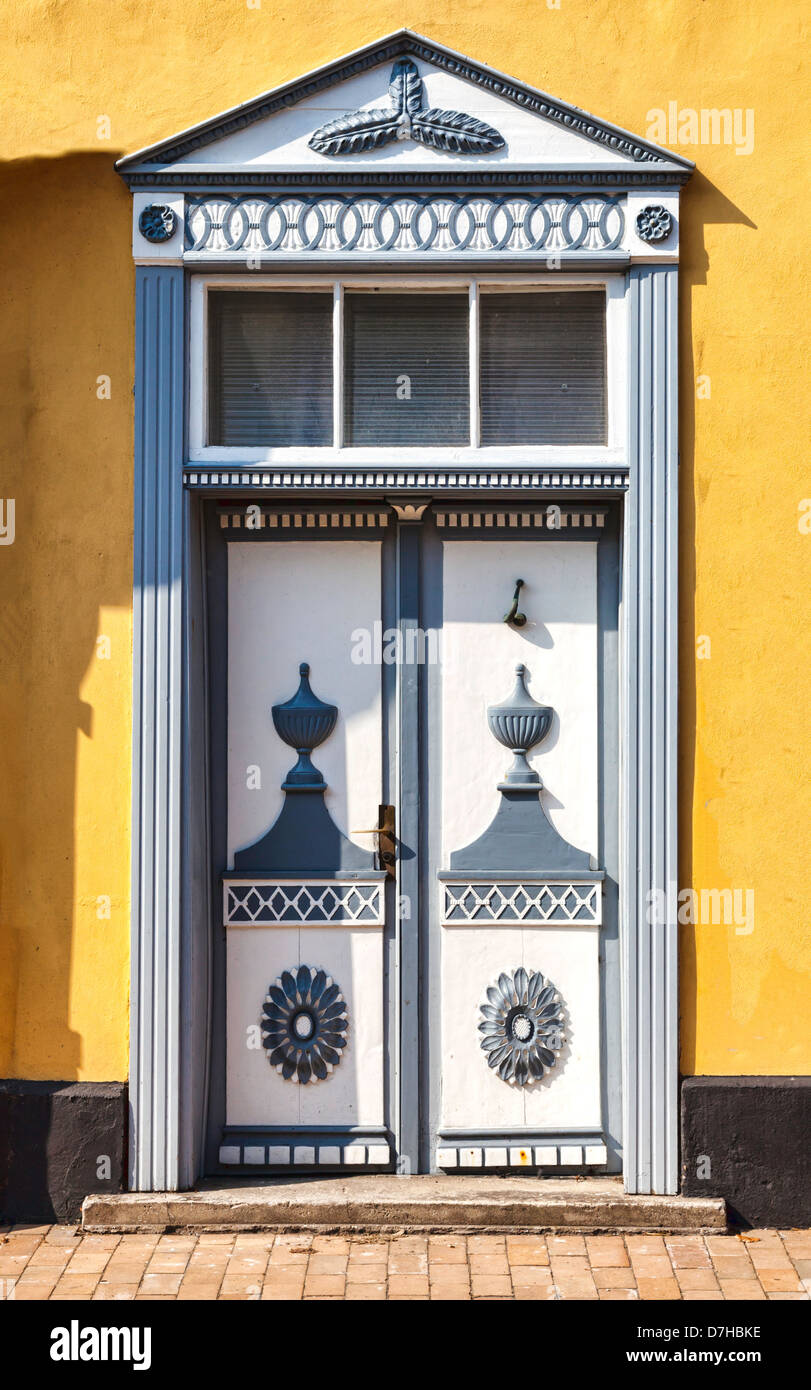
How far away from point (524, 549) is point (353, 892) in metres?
1.49

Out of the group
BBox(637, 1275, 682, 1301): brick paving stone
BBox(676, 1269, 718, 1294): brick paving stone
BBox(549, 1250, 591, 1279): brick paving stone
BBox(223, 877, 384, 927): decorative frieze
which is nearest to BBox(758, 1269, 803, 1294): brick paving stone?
BBox(676, 1269, 718, 1294): brick paving stone

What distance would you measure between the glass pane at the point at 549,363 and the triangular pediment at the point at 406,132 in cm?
47

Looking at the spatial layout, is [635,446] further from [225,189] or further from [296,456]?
[225,189]

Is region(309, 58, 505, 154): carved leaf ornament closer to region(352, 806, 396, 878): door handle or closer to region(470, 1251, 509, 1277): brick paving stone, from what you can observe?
region(352, 806, 396, 878): door handle

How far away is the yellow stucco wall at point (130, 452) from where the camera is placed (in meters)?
4.82

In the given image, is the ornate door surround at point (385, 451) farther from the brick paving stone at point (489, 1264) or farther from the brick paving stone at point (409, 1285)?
the brick paving stone at point (409, 1285)

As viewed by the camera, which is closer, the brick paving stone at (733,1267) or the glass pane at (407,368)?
the brick paving stone at (733,1267)

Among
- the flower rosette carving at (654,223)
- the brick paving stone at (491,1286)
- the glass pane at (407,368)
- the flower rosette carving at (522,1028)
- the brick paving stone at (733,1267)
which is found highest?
the flower rosette carving at (654,223)

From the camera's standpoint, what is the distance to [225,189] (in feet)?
15.8

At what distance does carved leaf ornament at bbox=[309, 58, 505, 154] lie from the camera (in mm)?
4773

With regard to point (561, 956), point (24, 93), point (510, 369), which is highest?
point (24, 93)

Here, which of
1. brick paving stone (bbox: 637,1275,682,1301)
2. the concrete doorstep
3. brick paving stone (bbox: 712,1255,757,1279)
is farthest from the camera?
the concrete doorstep

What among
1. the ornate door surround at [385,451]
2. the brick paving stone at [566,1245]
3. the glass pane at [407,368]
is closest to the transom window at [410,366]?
the glass pane at [407,368]

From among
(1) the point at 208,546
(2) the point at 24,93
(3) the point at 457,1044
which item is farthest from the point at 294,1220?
(2) the point at 24,93
